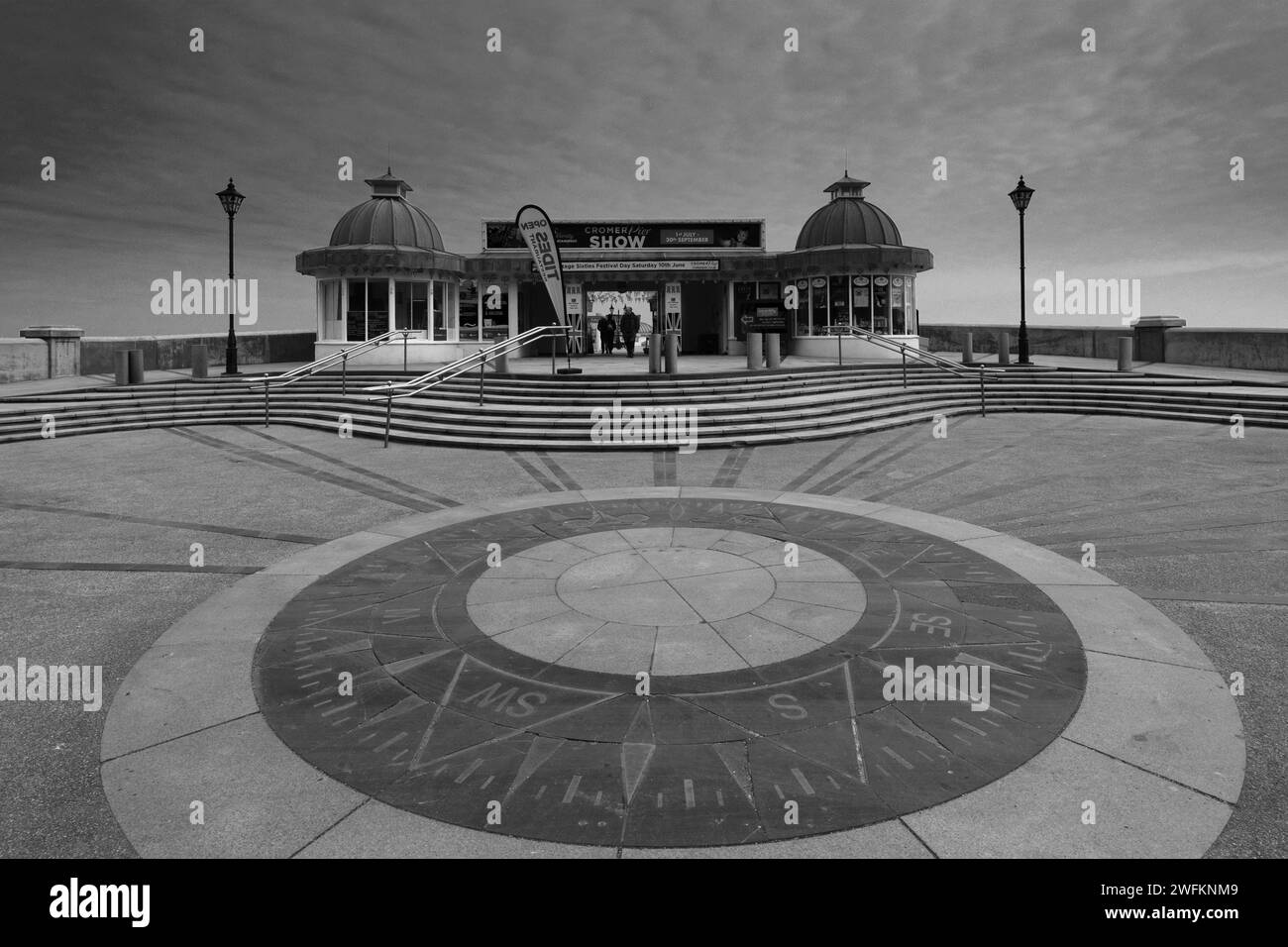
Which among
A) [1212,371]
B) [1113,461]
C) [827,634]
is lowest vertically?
[827,634]

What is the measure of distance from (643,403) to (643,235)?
17.2 meters

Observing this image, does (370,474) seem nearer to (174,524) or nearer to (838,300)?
(174,524)

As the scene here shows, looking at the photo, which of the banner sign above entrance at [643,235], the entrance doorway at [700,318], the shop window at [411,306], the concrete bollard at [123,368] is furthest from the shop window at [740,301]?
the concrete bollard at [123,368]

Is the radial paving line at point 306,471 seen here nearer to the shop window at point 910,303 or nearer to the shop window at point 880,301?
the shop window at point 880,301

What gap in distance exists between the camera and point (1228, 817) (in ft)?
11.9

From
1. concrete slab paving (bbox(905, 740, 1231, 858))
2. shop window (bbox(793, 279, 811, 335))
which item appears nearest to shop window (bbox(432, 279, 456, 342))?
shop window (bbox(793, 279, 811, 335))

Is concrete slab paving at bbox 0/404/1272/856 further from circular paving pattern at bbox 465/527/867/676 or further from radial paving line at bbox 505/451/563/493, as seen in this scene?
circular paving pattern at bbox 465/527/867/676

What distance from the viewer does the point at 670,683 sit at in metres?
5.11

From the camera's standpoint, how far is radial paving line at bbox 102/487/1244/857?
3.63 meters

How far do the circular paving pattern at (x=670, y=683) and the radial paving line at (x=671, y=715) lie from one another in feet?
0.07
